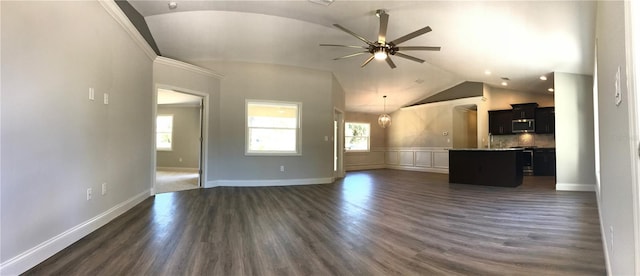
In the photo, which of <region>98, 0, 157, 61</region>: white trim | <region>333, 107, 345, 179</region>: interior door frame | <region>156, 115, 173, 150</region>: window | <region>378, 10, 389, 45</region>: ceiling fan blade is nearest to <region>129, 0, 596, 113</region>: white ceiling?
<region>378, 10, 389, 45</region>: ceiling fan blade

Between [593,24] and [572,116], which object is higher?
[593,24]

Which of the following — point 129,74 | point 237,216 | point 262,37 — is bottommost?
point 237,216

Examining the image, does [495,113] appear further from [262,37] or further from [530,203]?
[262,37]

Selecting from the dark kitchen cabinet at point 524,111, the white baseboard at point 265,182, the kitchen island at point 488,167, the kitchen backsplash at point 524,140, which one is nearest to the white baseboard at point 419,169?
the kitchen backsplash at point 524,140

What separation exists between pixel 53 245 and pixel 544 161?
10.7 meters

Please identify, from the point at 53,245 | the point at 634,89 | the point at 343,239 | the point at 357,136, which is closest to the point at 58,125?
the point at 53,245

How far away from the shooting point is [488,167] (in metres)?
6.55

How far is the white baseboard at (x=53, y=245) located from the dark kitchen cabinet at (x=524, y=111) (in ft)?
32.7

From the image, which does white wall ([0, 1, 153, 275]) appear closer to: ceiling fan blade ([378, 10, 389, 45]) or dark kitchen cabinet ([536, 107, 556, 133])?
ceiling fan blade ([378, 10, 389, 45])

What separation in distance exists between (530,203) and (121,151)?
592 centimetres

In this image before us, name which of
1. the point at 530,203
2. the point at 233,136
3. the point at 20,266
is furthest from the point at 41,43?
the point at 530,203

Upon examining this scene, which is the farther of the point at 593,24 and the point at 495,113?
the point at 495,113

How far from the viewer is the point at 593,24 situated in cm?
364

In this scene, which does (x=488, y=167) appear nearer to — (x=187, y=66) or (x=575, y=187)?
(x=575, y=187)
